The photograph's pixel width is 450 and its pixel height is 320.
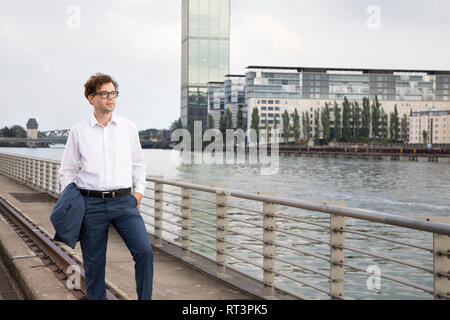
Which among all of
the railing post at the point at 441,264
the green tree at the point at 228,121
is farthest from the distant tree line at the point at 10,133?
the railing post at the point at 441,264

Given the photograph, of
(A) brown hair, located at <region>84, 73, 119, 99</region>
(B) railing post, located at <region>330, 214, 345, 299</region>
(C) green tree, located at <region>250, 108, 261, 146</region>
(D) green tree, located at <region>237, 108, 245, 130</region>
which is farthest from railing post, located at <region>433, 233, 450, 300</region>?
(D) green tree, located at <region>237, 108, 245, 130</region>

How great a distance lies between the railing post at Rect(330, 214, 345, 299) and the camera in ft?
18.1

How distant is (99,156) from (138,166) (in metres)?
0.34

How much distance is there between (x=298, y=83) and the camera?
197 m

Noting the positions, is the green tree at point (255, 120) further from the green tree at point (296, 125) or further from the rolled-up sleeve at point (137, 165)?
the rolled-up sleeve at point (137, 165)

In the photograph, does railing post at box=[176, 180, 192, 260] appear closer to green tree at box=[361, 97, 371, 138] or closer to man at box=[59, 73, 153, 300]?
man at box=[59, 73, 153, 300]

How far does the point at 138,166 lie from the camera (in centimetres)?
485

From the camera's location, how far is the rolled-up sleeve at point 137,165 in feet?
15.7

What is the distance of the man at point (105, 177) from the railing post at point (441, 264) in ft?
6.65
